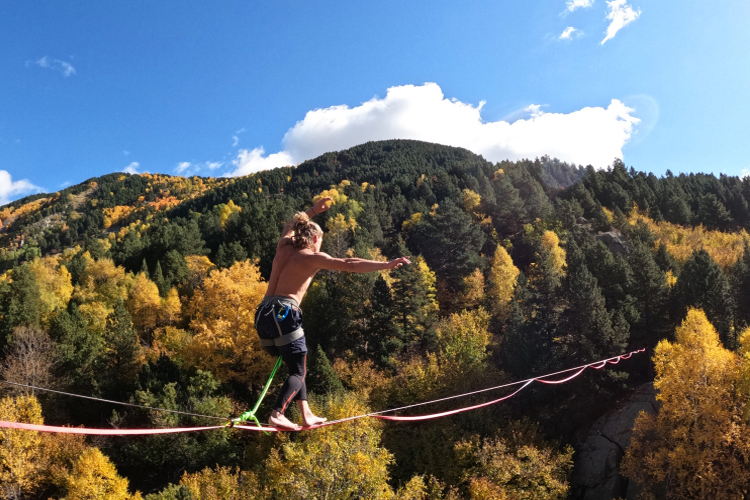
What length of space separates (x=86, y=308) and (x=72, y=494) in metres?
27.9

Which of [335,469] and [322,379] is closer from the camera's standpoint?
[335,469]

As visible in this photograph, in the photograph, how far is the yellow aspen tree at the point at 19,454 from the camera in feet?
105

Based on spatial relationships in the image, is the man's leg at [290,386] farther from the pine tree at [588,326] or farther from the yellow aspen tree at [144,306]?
the yellow aspen tree at [144,306]

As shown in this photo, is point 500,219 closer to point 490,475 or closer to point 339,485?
point 490,475

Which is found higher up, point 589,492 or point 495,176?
point 495,176

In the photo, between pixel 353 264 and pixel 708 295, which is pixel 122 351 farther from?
pixel 708 295

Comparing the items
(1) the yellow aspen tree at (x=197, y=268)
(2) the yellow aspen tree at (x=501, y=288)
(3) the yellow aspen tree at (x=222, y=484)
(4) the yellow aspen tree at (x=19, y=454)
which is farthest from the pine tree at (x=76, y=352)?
(2) the yellow aspen tree at (x=501, y=288)

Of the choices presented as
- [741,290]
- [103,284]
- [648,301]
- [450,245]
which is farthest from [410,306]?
[103,284]

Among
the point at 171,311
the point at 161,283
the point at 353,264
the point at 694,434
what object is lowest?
the point at 694,434

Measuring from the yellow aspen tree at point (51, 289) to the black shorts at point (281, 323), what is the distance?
2240 inches

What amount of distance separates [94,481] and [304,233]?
35789mm

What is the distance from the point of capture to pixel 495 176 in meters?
108

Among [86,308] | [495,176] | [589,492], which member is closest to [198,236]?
[86,308]

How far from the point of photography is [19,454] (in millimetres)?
32469
